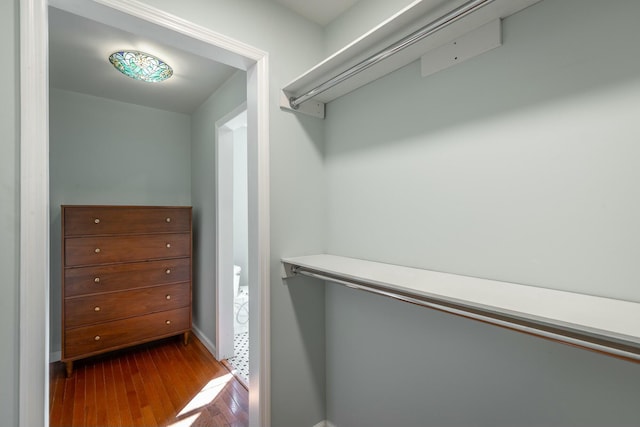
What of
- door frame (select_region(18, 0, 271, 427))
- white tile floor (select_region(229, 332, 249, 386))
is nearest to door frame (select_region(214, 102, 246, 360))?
white tile floor (select_region(229, 332, 249, 386))

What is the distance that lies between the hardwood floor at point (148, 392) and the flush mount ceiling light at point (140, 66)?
235 cm

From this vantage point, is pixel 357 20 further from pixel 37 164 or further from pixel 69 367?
pixel 69 367

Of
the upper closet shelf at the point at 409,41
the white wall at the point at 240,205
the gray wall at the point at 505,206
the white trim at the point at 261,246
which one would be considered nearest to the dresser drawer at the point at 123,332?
the white wall at the point at 240,205

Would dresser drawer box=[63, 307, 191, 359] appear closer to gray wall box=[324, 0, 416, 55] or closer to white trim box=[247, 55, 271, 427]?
white trim box=[247, 55, 271, 427]

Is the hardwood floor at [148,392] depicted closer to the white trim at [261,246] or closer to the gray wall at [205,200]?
the gray wall at [205,200]

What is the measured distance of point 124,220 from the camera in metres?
2.38

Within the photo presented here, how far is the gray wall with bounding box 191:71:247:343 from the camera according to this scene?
250 cm

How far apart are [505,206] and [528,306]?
0.36 metres

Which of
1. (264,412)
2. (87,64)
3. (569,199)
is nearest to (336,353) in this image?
(264,412)

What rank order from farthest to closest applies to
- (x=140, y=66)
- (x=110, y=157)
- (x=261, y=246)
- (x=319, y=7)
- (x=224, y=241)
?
(x=110, y=157), (x=224, y=241), (x=140, y=66), (x=319, y=7), (x=261, y=246)

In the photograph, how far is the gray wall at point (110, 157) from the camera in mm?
2500

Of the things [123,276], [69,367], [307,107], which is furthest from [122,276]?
[307,107]

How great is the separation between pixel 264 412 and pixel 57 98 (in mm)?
3107

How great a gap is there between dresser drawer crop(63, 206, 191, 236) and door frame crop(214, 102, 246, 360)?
0.45 metres
